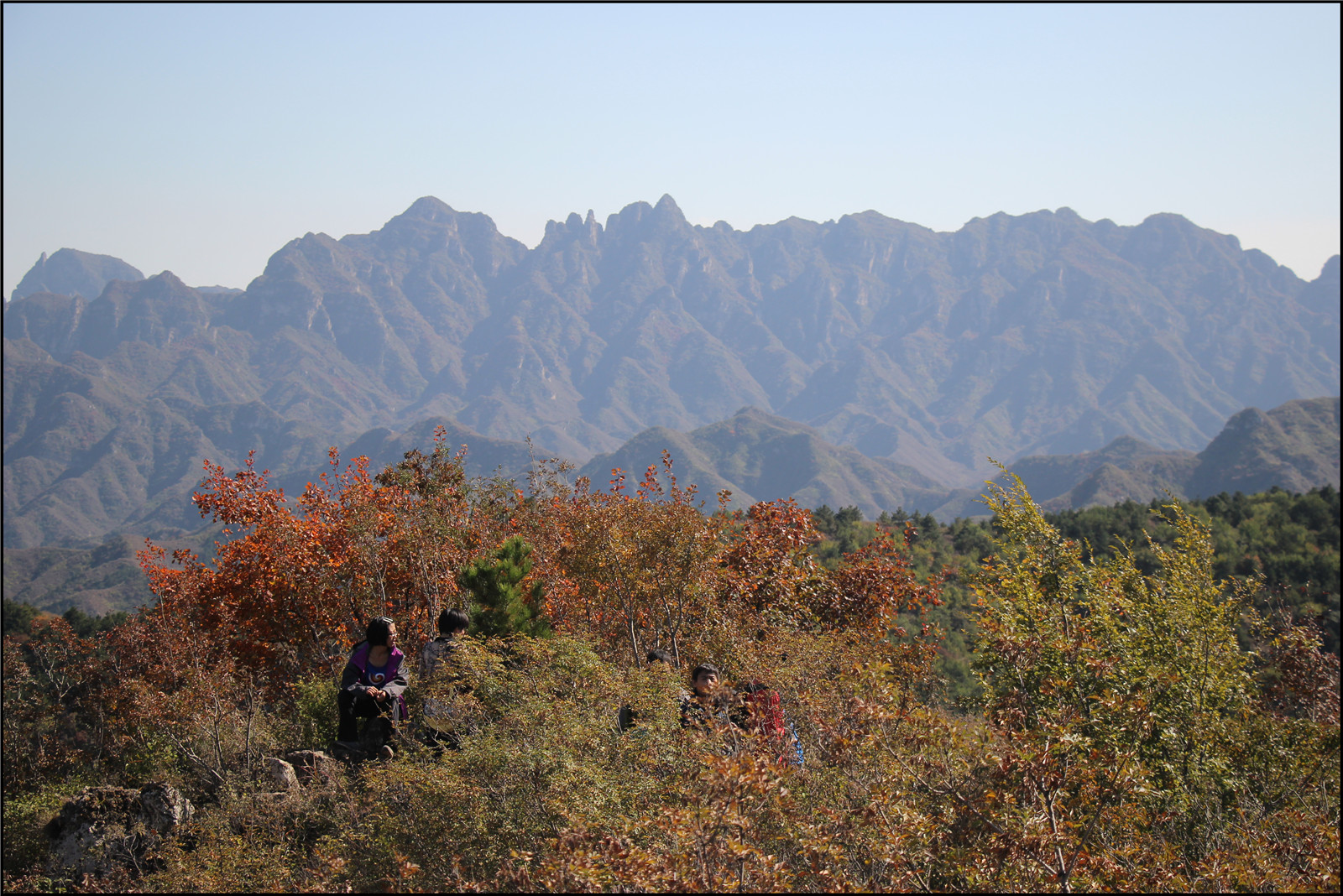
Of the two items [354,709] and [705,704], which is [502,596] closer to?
[354,709]

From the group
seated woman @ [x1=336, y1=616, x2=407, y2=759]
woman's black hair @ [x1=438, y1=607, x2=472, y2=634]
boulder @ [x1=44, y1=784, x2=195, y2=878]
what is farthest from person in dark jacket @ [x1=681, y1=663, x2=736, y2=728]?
boulder @ [x1=44, y1=784, x2=195, y2=878]

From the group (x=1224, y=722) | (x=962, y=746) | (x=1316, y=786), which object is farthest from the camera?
(x=1224, y=722)

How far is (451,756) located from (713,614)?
19.1ft

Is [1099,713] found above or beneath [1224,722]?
above

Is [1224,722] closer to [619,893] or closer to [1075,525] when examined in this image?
[619,893]

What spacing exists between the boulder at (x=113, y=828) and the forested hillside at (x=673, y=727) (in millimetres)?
30

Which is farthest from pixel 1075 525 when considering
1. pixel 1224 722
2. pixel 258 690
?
pixel 258 690

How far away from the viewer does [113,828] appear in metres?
8.33

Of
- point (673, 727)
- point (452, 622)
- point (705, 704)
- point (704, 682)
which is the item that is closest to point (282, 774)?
point (452, 622)

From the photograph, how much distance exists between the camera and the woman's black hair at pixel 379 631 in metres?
A: 8.79

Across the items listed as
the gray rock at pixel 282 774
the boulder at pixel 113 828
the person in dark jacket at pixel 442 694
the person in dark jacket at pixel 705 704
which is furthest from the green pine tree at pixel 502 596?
the person in dark jacket at pixel 705 704

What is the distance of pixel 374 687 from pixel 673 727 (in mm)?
3429

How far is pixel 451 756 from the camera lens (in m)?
7.06

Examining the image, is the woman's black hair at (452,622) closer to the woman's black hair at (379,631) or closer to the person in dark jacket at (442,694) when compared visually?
the person in dark jacket at (442,694)
